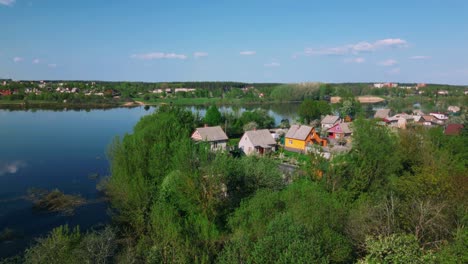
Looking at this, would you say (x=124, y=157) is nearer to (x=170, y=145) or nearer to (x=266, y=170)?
(x=170, y=145)

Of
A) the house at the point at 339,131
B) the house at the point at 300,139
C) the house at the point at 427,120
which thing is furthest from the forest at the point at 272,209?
the house at the point at 427,120

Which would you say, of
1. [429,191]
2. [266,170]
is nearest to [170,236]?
[266,170]

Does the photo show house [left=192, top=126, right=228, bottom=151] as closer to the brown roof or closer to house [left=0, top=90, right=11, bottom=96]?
the brown roof

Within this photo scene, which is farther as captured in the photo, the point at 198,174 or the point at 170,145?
the point at 170,145

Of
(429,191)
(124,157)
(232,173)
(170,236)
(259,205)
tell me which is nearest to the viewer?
(170,236)

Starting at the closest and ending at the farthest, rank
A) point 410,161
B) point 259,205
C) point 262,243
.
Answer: point 262,243 → point 259,205 → point 410,161

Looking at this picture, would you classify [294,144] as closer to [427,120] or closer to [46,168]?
[46,168]

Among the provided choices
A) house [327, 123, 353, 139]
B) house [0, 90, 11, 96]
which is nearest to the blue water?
house [327, 123, 353, 139]
